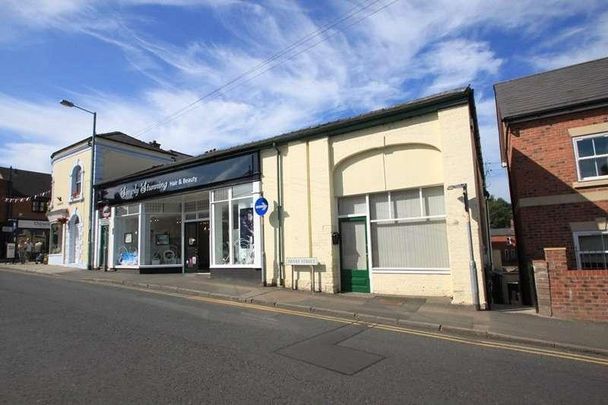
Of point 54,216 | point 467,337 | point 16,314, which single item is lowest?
point 467,337

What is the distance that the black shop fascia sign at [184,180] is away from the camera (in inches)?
603

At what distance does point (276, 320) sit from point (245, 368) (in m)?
3.28

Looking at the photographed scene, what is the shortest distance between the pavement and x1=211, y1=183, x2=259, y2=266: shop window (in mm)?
1512

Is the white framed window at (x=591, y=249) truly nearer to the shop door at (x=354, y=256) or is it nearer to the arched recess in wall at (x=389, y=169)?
the arched recess in wall at (x=389, y=169)

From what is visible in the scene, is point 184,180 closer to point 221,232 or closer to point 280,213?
point 221,232

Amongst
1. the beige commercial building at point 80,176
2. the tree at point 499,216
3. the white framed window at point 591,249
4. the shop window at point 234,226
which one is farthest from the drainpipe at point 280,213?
the tree at point 499,216

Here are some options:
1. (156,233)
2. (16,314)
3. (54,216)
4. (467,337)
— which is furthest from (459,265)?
(54,216)

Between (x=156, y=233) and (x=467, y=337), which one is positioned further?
(x=156, y=233)

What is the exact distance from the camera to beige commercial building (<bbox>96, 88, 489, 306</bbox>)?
36.1 ft

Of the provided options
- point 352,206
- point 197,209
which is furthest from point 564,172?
point 197,209

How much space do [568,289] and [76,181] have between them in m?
24.0

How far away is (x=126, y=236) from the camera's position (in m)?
20.8

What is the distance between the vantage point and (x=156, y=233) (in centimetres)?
1997

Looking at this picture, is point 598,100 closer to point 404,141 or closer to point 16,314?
point 404,141
